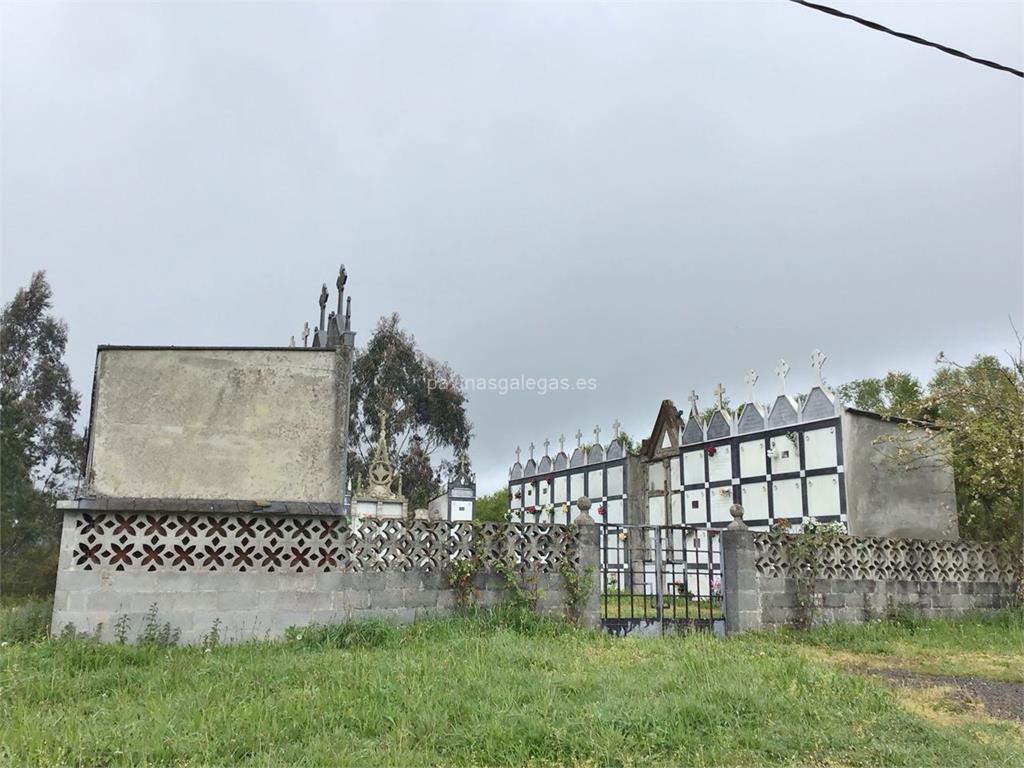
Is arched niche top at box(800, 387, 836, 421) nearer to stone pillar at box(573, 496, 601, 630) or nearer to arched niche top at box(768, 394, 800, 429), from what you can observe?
arched niche top at box(768, 394, 800, 429)

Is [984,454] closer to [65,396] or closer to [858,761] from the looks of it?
[858,761]

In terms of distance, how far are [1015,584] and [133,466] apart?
13762 millimetres

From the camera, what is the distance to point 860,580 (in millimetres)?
10469

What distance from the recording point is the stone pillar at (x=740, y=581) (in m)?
9.45

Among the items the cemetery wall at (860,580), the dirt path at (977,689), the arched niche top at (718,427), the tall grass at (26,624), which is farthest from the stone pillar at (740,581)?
the arched niche top at (718,427)

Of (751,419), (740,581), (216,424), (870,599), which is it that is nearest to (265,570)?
(216,424)

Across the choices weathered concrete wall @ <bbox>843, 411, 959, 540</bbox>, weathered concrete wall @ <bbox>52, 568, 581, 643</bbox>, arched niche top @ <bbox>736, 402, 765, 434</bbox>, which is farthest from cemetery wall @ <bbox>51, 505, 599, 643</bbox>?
arched niche top @ <bbox>736, 402, 765, 434</bbox>

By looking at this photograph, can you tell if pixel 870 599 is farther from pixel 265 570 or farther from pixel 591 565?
pixel 265 570

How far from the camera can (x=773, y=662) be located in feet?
21.2

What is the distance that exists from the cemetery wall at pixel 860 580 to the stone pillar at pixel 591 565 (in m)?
1.88

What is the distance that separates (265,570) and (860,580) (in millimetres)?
8327

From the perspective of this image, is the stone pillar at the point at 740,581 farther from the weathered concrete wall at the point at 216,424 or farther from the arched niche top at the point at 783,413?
the arched niche top at the point at 783,413

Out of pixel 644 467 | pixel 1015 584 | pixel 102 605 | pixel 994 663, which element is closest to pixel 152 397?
pixel 102 605

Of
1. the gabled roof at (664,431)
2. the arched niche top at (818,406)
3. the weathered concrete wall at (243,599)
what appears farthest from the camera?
the gabled roof at (664,431)
